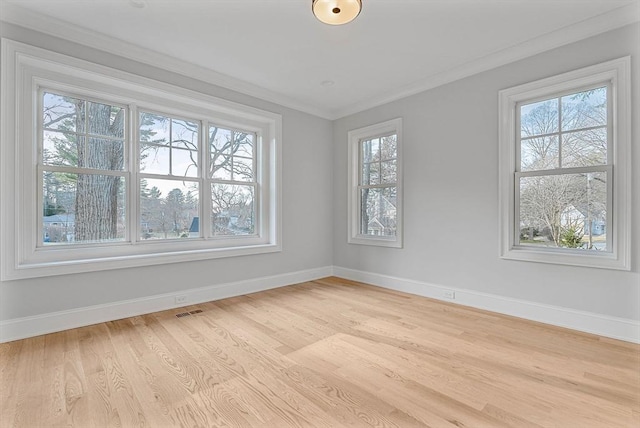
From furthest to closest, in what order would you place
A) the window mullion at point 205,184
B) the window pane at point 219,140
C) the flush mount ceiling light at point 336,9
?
the window pane at point 219,140
the window mullion at point 205,184
the flush mount ceiling light at point 336,9

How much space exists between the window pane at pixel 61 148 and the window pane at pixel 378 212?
12.1ft

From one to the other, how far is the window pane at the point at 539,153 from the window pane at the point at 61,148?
4658mm

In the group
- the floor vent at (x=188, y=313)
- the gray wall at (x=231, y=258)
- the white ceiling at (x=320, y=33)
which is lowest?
the floor vent at (x=188, y=313)

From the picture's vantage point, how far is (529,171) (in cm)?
308

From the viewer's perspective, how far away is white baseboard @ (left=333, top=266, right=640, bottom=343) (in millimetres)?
2496

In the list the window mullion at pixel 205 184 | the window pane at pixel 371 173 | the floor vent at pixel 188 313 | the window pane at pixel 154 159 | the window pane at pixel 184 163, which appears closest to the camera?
the floor vent at pixel 188 313

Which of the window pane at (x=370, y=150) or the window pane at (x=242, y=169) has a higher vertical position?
the window pane at (x=370, y=150)

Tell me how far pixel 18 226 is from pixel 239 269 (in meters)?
2.20

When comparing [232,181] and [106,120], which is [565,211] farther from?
[106,120]

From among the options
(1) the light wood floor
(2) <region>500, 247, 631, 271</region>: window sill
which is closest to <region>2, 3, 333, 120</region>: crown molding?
(1) the light wood floor

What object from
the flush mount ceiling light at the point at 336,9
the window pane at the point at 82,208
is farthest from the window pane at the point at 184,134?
the flush mount ceiling light at the point at 336,9

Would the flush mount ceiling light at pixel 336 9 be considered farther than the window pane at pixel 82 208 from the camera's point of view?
No

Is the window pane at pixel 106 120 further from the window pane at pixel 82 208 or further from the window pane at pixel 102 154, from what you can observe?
the window pane at pixel 82 208

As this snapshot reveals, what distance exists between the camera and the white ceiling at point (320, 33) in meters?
2.45
